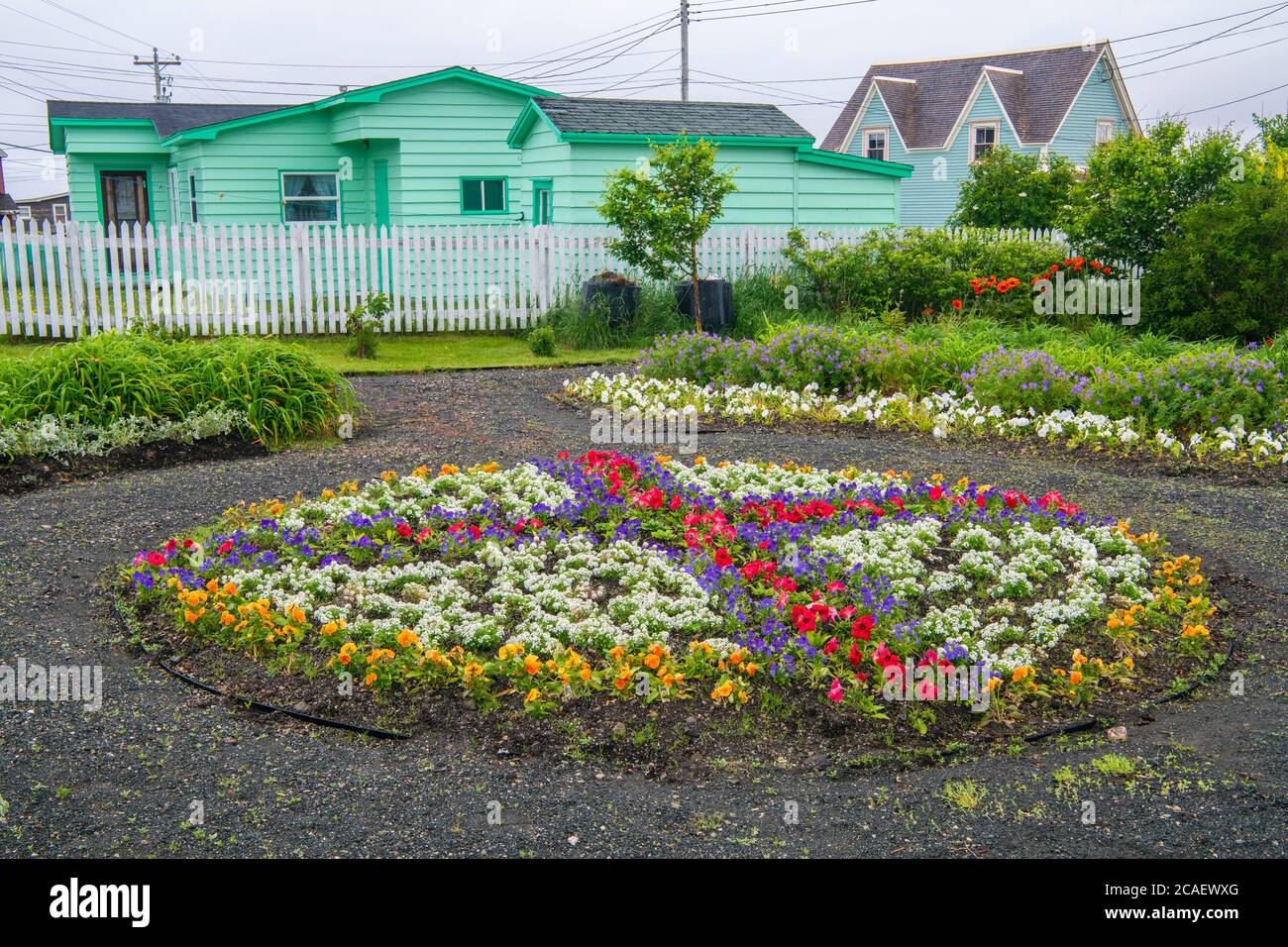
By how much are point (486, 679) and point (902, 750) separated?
5.41ft

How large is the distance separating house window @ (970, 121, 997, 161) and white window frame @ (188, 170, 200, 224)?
2580cm

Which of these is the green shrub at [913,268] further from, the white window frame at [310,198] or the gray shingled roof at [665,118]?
the white window frame at [310,198]

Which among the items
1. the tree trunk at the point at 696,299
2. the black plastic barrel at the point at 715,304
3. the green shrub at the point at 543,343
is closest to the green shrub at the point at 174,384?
the green shrub at the point at 543,343

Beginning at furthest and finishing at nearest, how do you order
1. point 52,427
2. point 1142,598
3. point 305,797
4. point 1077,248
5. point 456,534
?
1. point 1077,248
2. point 52,427
3. point 456,534
4. point 1142,598
5. point 305,797

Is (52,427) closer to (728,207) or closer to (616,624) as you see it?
(616,624)

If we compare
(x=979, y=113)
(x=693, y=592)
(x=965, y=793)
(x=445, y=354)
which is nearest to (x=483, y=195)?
(x=445, y=354)

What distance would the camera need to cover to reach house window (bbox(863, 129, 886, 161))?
136 feet

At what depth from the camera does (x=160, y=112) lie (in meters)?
26.6

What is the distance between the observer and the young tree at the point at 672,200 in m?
14.2

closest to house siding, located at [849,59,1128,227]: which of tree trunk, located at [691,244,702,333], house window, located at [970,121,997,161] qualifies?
house window, located at [970,121,997,161]

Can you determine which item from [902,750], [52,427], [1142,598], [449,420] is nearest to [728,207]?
[449,420]

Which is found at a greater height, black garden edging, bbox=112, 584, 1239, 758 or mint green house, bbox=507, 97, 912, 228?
mint green house, bbox=507, 97, 912, 228

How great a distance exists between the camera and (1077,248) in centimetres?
1530

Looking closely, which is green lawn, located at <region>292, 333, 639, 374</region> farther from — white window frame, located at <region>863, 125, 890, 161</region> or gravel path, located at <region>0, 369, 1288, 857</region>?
white window frame, located at <region>863, 125, 890, 161</region>
